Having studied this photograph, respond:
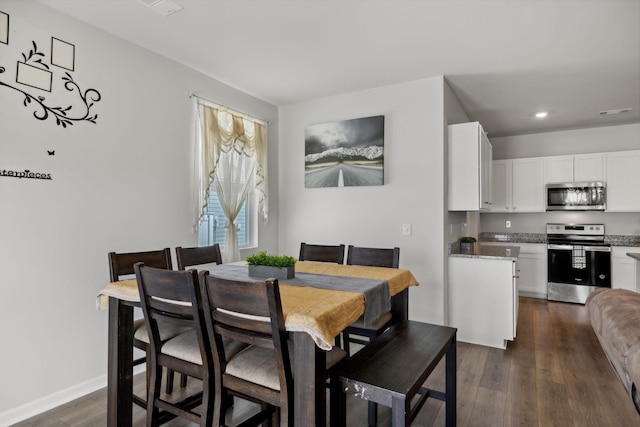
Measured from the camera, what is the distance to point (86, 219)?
254cm

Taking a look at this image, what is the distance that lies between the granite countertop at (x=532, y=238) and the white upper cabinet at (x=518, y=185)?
504 millimetres

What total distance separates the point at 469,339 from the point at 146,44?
12.9 feet

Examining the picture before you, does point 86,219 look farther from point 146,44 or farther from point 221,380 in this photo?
point 221,380

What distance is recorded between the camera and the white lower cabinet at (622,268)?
4801 millimetres

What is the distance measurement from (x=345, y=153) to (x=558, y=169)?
3548 mm

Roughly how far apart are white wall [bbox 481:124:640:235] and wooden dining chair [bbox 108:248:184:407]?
17.8ft

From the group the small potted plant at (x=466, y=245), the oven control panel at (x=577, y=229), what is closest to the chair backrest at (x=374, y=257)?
the small potted plant at (x=466, y=245)

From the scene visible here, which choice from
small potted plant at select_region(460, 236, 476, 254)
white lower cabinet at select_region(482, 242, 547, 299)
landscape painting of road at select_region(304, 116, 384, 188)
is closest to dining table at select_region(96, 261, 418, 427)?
landscape painting of road at select_region(304, 116, 384, 188)

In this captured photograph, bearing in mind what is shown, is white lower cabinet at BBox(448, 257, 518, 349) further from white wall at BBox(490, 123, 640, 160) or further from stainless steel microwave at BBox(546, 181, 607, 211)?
white wall at BBox(490, 123, 640, 160)

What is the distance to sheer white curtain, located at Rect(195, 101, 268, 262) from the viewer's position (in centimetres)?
337

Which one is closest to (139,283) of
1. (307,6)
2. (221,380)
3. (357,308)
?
(221,380)

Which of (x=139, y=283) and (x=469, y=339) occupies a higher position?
(x=139, y=283)

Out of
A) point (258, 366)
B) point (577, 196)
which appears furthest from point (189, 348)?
point (577, 196)

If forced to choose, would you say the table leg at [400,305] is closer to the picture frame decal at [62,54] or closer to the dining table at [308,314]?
the dining table at [308,314]
